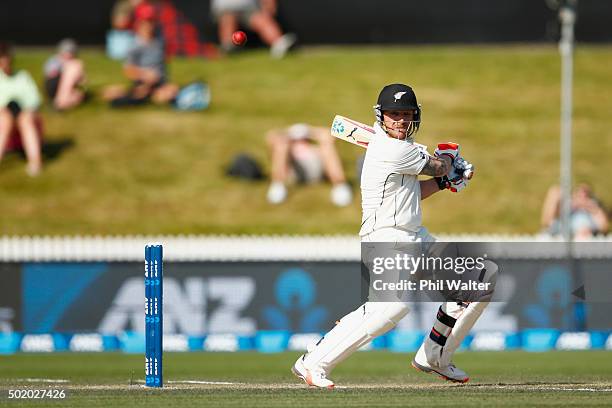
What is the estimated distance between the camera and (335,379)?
27.1 ft

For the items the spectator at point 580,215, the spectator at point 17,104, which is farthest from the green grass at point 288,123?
the spectator at point 580,215

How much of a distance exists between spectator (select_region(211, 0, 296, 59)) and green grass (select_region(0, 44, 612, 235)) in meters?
0.34

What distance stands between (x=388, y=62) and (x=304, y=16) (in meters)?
1.92

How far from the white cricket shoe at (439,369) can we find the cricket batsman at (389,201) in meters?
0.29

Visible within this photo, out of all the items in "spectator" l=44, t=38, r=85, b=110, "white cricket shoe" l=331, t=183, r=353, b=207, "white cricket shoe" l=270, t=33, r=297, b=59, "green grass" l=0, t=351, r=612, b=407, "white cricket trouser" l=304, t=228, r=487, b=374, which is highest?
"white cricket shoe" l=270, t=33, r=297, b=59

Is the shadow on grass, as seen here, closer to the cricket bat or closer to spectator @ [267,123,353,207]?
spectator @ [267,123,353,207]

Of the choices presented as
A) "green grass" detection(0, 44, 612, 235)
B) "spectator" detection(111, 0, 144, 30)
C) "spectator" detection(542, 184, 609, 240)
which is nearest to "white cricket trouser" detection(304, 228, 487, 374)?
"spectator" detection(542, 184, 609, 240)

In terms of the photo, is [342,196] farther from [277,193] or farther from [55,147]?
[55,147]

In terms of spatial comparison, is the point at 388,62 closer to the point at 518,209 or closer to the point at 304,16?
the point at 304,16

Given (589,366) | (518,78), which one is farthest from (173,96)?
(589,366)

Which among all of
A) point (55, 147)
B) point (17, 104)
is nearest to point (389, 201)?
point (17, 104)

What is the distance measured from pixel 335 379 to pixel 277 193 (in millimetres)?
8351

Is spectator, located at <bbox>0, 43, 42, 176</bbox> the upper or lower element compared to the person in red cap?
lower

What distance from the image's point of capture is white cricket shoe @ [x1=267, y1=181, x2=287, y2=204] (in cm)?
1645
